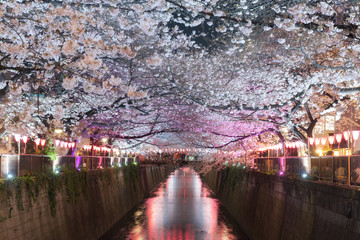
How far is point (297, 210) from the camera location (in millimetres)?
13094

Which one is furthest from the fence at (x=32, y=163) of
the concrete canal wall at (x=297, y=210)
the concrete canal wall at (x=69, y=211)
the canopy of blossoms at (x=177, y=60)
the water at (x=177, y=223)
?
the concrete canal wall at (x=297, y=210)

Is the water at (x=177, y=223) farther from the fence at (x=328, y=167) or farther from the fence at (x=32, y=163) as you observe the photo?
the fence at (x=328, y=167)

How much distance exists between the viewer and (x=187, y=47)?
65.4ft

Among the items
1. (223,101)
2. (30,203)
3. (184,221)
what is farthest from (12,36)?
(184,221)

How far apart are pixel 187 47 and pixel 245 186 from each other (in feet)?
33.4

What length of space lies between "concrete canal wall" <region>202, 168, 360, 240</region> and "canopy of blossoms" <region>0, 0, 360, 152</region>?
12.0 ft

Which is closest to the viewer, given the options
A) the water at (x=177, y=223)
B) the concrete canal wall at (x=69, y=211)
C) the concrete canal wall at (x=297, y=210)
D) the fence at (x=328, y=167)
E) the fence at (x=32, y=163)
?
the concrete canal wall at (x=297, y=210)

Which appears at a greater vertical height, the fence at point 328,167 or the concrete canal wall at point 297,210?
the fence at point 328,167

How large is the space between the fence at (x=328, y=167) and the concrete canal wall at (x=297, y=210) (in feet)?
1.39

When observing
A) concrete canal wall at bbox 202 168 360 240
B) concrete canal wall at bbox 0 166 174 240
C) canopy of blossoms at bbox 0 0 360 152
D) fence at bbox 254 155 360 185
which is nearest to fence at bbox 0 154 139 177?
concrete canal wall at bbox 0 166 174 240

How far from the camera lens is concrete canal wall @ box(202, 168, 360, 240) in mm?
9094

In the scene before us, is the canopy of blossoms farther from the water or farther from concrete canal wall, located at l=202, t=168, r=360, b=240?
the water

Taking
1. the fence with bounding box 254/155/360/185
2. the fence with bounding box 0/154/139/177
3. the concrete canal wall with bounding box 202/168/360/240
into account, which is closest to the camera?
the concrete canal wall with bounding box 202/168/360/240

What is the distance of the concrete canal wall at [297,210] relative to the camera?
909 centimetres
